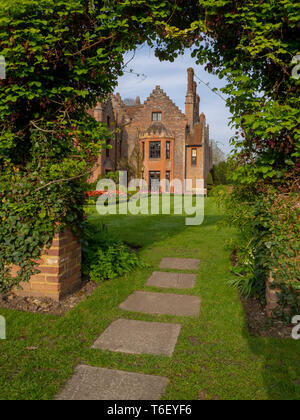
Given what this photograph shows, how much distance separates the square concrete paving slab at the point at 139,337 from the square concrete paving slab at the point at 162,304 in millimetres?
374

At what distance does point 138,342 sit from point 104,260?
7.78ft

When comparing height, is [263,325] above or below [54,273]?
below

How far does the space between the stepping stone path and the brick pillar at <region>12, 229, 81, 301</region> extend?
3.07 ft

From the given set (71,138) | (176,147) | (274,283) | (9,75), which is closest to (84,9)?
(9,75)

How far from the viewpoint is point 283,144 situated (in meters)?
3.69

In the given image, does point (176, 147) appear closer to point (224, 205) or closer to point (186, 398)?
point (224, 205)

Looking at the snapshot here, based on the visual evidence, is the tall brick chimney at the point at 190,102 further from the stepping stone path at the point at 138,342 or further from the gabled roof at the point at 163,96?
the stepping stone path at the point at 138,342

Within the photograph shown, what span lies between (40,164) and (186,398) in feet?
11.2

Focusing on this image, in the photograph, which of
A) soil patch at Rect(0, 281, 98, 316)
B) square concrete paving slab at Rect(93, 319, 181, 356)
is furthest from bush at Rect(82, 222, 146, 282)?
square concrete paving slab at Rect(93, 319, 181, 356)

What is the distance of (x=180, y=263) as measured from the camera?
650cm

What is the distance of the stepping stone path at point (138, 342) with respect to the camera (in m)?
2.56

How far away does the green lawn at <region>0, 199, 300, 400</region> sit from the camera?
2.64 meters

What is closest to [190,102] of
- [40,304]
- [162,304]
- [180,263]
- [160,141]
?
[160,141]

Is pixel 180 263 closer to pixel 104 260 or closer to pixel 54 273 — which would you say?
pixel 104 260
